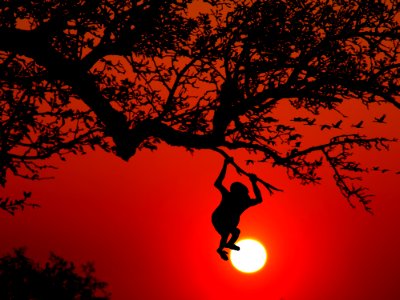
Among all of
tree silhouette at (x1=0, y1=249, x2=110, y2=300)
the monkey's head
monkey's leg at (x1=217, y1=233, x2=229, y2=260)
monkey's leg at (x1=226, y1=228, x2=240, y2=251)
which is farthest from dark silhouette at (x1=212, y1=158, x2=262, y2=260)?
tree silhouette at (x1=0, y1=249, x2=110, y2=300)

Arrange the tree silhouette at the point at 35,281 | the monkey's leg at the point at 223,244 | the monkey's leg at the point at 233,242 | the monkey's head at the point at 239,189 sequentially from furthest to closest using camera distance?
the tree silhouette at the point at 35,281
the monkey's leg at the point at 233,242
the monkey's leg at the point at 223,244
the monkey's head at the point at 239,189

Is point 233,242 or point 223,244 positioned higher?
point 233,242

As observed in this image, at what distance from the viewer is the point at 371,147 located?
12.4 meters

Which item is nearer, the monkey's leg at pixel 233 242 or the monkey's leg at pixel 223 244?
the monkey's leg at pixel 223 244

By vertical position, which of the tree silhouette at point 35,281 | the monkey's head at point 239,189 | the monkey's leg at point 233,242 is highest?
the tree silhouette at point 35,281

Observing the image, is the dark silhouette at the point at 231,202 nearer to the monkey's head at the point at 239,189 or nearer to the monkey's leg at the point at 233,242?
the monkey's head at the point at 239,189

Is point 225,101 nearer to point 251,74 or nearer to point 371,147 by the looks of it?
point 251,74

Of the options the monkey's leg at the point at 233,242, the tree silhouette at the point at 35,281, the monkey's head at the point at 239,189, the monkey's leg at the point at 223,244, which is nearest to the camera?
the monkey's head at the point at 239,189

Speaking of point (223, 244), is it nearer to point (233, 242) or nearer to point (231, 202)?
point (233, 242)

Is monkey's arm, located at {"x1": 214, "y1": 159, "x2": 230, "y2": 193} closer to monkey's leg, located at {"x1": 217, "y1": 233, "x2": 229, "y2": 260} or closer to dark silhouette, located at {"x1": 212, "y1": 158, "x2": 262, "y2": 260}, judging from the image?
dark silhouette, located at {"x1": 212, "y1": 158, "x2": 262, "y2": 260}

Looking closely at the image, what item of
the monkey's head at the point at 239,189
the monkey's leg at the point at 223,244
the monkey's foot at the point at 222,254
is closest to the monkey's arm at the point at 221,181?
the monkey's head at the point at 239,189

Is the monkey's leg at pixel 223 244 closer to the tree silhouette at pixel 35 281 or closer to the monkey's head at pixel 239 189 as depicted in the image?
the monkey's head at pixel 239 189

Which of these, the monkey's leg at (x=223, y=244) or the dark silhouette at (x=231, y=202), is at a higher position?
the dark silhouette at (x=231, y=202)

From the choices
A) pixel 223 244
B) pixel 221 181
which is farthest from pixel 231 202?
pixel 223 244
